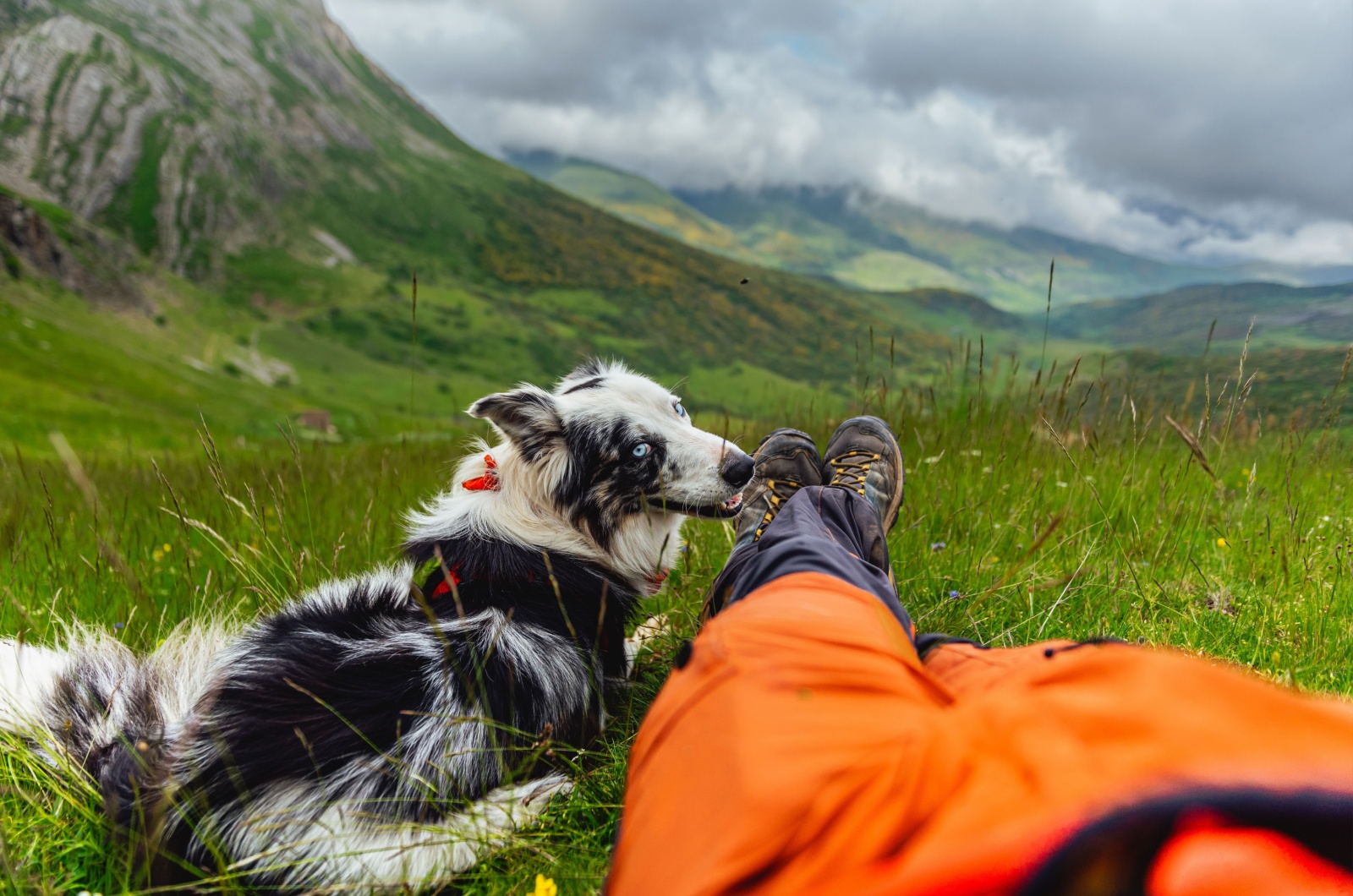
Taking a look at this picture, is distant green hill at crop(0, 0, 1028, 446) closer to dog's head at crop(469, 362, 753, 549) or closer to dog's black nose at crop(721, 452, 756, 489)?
dog's head at crop(469, 362, 753, 549)

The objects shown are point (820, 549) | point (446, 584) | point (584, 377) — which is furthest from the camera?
point (584, 377)

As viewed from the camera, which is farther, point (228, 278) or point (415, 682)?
point (228, 278)

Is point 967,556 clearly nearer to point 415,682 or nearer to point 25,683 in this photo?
point 415,682

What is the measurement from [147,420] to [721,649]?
56871mm

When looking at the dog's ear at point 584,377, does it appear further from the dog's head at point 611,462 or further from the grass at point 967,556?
the grass at point 967,556

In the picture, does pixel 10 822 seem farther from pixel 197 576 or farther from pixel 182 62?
pixel 182 62

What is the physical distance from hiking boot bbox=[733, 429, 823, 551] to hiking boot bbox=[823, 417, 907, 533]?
0.13 metres

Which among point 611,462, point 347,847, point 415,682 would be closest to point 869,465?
→ point 611,462

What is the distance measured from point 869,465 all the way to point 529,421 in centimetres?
208

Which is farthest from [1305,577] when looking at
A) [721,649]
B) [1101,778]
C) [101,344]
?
[101,344]

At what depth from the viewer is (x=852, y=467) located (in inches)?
155

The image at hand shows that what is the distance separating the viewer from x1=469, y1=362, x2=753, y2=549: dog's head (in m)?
3.11

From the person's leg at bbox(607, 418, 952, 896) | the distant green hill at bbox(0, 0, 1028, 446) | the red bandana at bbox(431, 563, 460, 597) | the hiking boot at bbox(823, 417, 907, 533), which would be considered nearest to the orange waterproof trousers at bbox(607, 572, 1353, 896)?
the person's leg at bbox(607, 418, 952, 896)

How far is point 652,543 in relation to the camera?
3.32m
